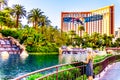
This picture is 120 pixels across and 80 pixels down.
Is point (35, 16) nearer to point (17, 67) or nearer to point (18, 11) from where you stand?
point (18, 11)

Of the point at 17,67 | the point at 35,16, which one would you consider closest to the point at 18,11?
the point at 35,16

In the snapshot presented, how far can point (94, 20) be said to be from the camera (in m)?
188

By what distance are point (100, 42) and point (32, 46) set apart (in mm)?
48977

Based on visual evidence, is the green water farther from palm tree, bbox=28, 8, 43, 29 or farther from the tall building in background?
the tall building in background

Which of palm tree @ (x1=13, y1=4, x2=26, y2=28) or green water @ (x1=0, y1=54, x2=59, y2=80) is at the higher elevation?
palm tree @ (x1=13, y1=4, x2=26, y2=28)

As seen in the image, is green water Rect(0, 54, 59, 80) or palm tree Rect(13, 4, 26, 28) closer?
green water Rect(0, 54, 59, 80)

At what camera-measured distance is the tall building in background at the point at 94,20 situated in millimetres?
183500

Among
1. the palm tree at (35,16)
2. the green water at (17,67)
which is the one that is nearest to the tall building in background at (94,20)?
the palm tree at (35,16)

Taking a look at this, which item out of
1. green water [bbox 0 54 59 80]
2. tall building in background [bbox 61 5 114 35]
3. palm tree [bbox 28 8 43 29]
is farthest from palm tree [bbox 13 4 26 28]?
tall building in background [bbox 61 5 114 35]

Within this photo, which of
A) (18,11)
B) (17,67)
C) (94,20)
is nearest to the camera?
(17,67)

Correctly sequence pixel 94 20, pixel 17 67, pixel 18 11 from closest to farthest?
pixel 17 67, pixel 18 11, pixel 94 20

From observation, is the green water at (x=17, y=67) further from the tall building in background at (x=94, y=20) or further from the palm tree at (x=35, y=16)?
the tall building in background at (x=94, y=20)

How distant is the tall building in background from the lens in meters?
184

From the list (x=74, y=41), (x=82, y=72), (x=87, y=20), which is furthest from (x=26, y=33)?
(x=87, y=20)
